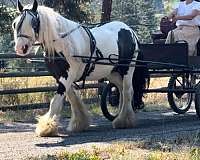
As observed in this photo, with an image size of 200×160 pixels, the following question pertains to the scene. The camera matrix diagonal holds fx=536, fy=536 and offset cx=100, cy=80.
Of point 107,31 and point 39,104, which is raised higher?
point 107,31

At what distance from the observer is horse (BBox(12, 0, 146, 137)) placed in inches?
320

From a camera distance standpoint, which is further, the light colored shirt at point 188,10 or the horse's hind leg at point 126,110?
the light colored shirt at point 188,10

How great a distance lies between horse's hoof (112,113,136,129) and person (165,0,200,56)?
211cm

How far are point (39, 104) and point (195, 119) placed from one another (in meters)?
3.76

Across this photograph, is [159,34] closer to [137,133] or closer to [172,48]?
[172,48]

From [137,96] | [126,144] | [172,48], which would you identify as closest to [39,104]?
[137,96]

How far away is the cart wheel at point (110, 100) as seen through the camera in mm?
10489

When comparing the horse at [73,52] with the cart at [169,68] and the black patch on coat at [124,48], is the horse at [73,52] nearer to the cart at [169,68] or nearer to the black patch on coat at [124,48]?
the black patch on coat at [124,48]

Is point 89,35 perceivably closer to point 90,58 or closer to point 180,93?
point 90,58

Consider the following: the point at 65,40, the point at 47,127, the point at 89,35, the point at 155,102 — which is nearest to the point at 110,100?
the point at 89,35

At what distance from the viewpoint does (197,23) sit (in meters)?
10.7

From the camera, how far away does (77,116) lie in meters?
9.12

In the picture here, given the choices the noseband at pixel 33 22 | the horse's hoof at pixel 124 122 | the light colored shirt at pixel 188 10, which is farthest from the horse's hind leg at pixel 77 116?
the light colored shirt at pixel 188 10

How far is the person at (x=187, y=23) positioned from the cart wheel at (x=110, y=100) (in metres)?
1.59
